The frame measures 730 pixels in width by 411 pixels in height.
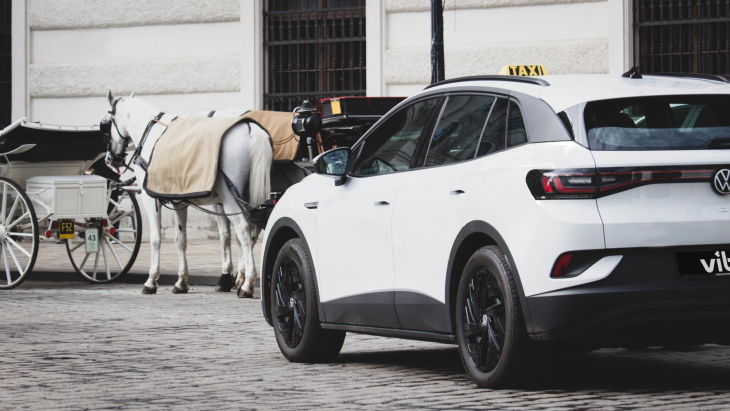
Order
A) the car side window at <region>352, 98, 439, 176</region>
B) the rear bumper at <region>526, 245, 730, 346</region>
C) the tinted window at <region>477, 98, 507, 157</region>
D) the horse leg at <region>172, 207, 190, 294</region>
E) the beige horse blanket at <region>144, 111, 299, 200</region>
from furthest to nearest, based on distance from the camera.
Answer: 1. the horse leg at <region>172, 207, 190, 294</region>
2. the beige horse blanket at <region>144, 111, 299, 200</region>
3. the car side window at <region>352, 98, 439, 176</region>
4. the tinted window at <region>477, 98, 507, 157</region>
5. the rear bumper at <region>526, 245, 730, 346</region>

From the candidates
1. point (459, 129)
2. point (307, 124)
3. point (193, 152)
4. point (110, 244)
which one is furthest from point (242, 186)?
point (459, 129)

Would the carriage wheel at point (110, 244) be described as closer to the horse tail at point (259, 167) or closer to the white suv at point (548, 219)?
the horse tail at point (259, 167)

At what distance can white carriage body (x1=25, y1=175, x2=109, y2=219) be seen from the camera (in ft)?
48.8

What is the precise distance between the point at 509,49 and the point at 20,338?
36.9 feet

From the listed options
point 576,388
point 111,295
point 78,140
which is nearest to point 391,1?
point 78,140

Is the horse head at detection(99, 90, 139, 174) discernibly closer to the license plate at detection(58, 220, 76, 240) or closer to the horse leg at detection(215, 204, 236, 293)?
the license plate at detection(58, 220, 76, 240)

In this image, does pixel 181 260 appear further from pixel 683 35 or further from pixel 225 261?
pixel 683 35

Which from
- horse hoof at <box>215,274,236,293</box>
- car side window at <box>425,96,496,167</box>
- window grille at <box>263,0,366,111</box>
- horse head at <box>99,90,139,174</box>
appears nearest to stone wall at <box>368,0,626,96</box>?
window grille at <box>263,0,366,111</box>

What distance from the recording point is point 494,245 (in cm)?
644

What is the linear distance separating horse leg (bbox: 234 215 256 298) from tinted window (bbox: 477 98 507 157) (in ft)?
22.8

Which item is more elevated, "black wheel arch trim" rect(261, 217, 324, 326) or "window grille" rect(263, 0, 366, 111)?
"window grille" rect(263, 0, 366, 111)

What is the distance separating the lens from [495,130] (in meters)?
6.73

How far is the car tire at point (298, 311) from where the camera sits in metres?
8.13

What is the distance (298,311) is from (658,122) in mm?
2813
